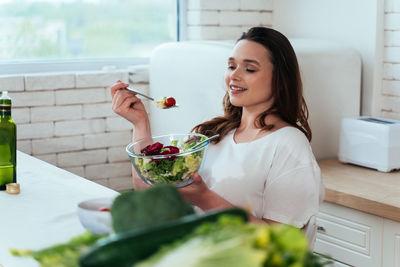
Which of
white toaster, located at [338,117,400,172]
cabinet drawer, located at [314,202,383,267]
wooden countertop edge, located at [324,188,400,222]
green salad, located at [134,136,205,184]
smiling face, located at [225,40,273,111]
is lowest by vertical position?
cabinet drawer, located at [314,202,383,267]

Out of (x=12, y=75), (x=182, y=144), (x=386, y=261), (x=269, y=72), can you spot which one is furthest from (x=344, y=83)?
(x=12, y=75)

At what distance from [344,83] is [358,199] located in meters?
0.85

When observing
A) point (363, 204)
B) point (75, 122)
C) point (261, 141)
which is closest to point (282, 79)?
point (261, 141)

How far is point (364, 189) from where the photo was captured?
260 centimetres

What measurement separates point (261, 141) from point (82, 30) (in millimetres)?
1804

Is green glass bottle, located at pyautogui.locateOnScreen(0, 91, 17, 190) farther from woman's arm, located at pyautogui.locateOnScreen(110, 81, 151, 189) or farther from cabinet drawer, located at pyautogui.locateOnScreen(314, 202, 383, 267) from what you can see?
cabinet drawer, located at pyautogui.locateOnScreen(314, 202, 383, 267)

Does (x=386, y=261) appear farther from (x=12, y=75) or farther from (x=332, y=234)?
(x=12, y=75)

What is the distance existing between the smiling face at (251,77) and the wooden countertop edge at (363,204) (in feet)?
2.36

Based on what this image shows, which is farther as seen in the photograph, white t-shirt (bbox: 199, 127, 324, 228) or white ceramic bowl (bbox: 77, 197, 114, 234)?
white t-shirt (bbox: 199, 127, 324, 228)

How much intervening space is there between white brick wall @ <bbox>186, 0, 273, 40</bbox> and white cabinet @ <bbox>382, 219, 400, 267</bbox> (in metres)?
1.67

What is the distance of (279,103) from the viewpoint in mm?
2037

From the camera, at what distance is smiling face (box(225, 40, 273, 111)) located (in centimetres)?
201

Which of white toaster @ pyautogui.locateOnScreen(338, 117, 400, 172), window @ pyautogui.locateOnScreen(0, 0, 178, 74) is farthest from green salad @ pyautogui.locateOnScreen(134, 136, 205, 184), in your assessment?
window @ pyautogui.locateOnScreen(0, 0, 178, 74)

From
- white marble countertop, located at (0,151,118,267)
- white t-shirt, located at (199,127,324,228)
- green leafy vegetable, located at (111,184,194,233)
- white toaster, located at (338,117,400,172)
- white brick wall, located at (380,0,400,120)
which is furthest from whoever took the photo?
white brick wall, located at (380,0,400,120)
